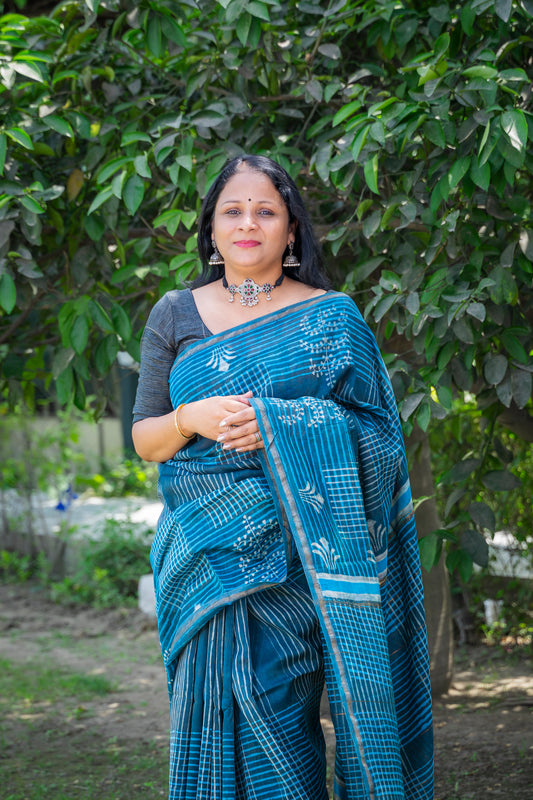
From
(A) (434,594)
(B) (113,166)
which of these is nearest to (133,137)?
(B) (113,166)

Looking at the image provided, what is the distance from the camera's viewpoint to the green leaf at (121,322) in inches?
121

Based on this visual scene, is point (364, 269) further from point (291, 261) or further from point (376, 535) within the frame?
point (376, 535)

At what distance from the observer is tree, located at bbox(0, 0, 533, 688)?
2520 mm

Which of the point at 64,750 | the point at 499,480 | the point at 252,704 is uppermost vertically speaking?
the point at 499,480

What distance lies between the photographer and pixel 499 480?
294 cm

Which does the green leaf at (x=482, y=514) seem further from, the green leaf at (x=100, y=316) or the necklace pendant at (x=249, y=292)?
the green leaf at (x=100, y=316)

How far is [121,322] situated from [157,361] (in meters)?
0.81

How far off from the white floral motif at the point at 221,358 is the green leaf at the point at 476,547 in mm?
1137

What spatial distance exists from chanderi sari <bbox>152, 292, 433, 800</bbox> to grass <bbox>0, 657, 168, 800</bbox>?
4.35 ft

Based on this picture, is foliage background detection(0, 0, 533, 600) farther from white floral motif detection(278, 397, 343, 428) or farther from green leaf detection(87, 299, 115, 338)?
white floral motif detection(278, 397, 343, 428)

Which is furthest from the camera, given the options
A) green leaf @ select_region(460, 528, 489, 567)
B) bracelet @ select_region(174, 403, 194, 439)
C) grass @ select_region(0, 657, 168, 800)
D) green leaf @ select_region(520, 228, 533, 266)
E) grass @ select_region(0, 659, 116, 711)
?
grass @ select_region(0, 659, 116, 711)

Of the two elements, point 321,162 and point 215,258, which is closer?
point 215,258

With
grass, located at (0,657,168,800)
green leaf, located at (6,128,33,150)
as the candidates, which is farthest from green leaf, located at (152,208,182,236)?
grass, located at (0,657,168,800)

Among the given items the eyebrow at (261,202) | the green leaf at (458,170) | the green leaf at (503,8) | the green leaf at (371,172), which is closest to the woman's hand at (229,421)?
the eyebrow at (261,202)
